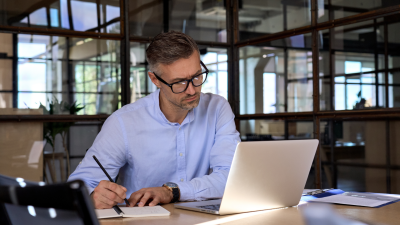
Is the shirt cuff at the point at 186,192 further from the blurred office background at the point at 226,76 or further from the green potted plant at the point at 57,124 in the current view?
the green potted plant at the point at 57,124

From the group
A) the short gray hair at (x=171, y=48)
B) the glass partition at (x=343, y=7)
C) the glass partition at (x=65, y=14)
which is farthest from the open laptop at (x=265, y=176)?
the glass partition at (x=65, y=14)

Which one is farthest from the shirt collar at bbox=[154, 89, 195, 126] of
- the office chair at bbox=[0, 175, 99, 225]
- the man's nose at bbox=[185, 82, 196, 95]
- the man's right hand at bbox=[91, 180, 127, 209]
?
the office chair at bbox=[0, 175, 99, 225]

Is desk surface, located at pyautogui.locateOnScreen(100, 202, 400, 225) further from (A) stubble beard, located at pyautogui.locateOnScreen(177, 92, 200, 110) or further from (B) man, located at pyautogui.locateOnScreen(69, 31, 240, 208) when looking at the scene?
(A) stubble beard, located at pyautogui.locateOnScreen(177, 92, 200, 110)

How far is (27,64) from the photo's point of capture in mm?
3217

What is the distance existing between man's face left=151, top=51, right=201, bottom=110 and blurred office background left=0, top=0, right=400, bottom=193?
1587 mm

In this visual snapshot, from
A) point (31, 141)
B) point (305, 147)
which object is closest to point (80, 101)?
point (31, 141)

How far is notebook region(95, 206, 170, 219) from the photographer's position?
130 centimetres

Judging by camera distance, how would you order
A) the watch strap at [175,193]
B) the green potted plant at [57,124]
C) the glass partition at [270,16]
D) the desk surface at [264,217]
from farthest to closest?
the glass partition at [270,16]
the green potted plant at [57,124]
the watch strap at [175,193]
the desk surface at [264,217]

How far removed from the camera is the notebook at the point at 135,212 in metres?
1.30

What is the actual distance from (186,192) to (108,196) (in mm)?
345

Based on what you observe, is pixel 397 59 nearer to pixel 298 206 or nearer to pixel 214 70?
pixel 214 70

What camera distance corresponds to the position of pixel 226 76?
3.93m

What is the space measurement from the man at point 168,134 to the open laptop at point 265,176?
38cm

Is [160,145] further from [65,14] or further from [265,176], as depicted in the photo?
[65,14]
